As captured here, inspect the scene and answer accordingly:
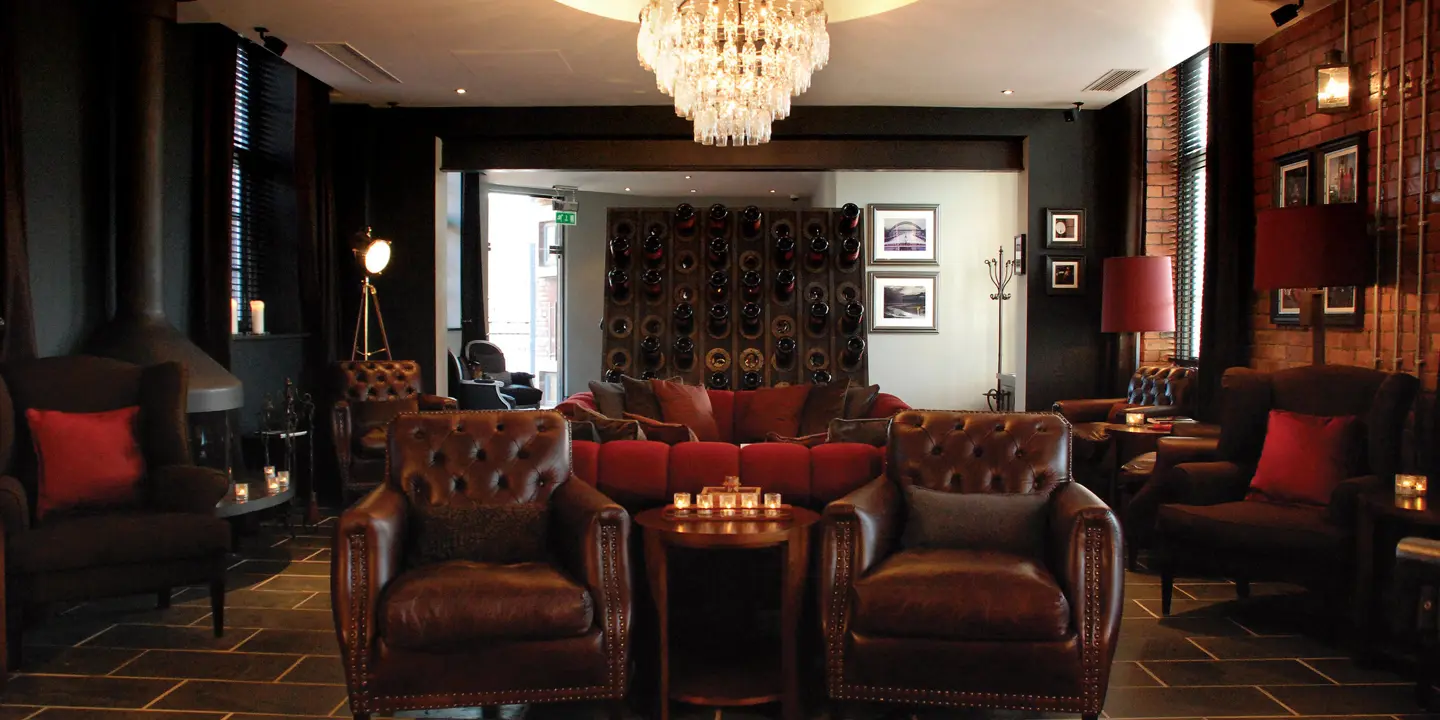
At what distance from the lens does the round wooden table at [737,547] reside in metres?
3.04

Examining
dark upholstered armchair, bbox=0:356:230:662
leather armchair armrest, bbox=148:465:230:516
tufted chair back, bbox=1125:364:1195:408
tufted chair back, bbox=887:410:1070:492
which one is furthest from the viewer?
tufted chair back, bbox=1125:364:1195:408

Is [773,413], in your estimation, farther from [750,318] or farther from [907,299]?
[907,299]

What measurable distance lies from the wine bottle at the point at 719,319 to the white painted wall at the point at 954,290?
11.0ft

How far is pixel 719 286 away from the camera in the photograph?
7.46m

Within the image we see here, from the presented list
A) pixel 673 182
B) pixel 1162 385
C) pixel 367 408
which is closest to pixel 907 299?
pixel 1162 385

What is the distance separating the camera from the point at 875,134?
826 centimetres

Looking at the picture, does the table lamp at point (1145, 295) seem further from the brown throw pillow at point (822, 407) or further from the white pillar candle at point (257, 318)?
the white pillar candle at point (257, 318)

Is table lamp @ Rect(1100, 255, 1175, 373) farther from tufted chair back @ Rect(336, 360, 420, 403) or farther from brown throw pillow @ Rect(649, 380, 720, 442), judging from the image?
tufted chair back @ Rect(336, 360, 420, 403)

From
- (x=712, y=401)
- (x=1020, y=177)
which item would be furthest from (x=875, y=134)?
(x=712, y=401)

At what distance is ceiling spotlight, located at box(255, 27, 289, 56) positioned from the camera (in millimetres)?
6008

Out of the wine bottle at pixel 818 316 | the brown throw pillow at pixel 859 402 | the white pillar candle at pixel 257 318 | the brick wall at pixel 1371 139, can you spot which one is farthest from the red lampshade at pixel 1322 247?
the white pillar candle at pixel 257 318

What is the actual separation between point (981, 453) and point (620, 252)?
438 cm

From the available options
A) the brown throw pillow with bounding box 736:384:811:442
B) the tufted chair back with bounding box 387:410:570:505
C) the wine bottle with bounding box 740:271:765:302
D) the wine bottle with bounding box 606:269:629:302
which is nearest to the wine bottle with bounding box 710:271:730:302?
the wine bottle with bounding box 740:271:765:302

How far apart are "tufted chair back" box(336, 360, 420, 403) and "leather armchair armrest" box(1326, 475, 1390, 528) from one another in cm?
562
